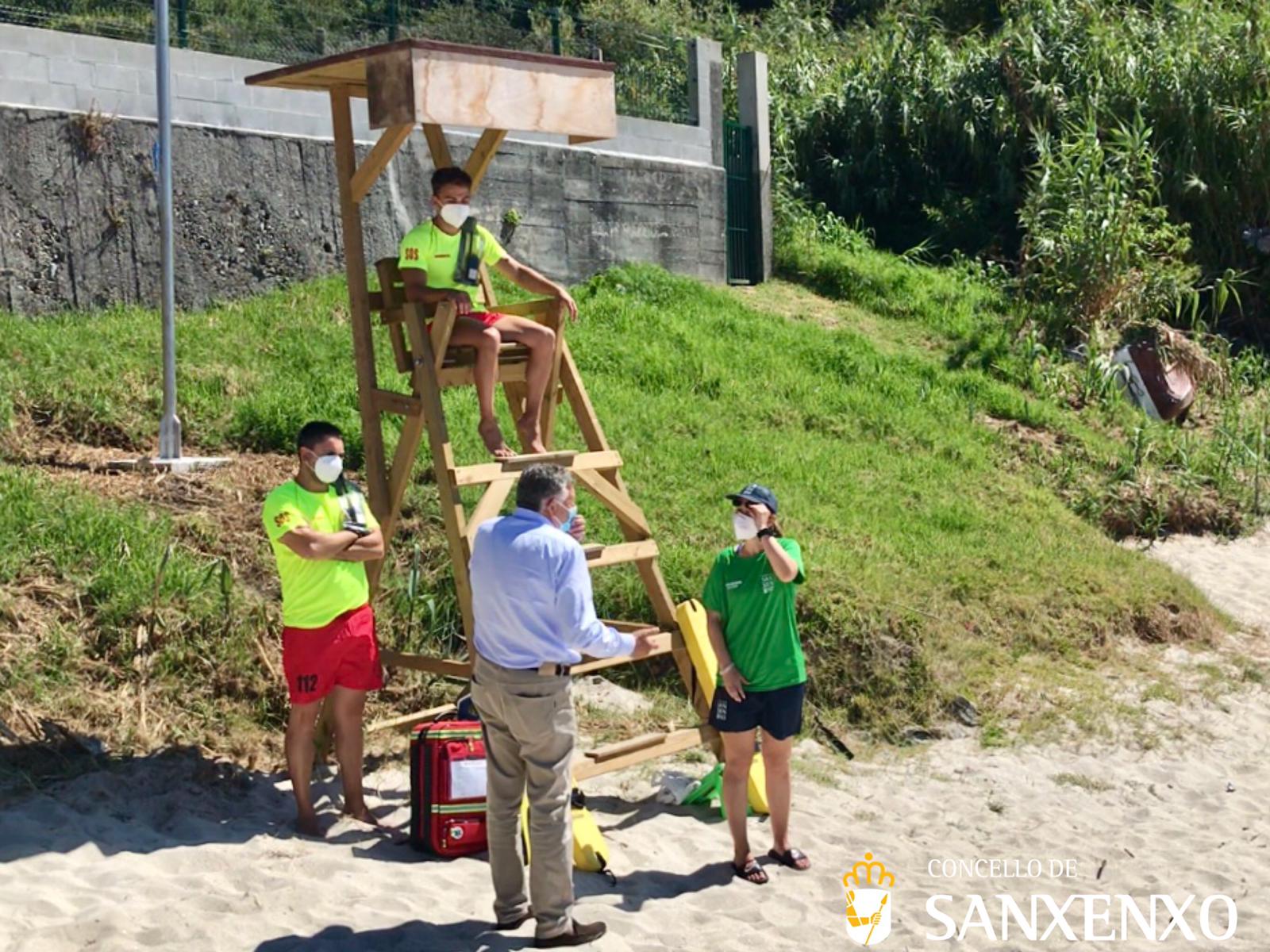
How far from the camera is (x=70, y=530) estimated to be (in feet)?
27.6

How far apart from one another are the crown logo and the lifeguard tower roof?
346 cm

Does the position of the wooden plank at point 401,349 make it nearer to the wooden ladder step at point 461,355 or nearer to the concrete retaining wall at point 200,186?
the wooden ladder step at point 461,355

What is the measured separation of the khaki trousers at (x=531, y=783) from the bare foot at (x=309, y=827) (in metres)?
1.18

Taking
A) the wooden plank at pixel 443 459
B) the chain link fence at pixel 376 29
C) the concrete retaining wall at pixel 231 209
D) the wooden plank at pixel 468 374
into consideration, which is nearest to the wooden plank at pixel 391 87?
the wooden plank at pixel 443 459

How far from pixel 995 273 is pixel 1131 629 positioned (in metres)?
7.48

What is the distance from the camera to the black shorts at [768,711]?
22.2 ft

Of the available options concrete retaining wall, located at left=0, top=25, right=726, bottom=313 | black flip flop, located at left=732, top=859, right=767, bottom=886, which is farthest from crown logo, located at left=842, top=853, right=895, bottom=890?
concrete retaining wall, located at left=0, top=25, right=726, bottom=313

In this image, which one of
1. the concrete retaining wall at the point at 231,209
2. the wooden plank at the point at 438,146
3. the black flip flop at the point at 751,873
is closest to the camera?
the black flip flop at the point at 751,873

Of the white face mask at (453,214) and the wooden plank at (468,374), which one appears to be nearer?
the white face mask at (453,214)

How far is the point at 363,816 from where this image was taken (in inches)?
279

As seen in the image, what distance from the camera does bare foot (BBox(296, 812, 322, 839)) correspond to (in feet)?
22.7

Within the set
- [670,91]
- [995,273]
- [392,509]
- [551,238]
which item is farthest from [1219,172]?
[392,509]

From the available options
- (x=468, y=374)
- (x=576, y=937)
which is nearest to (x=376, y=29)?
(x=468, y=374)

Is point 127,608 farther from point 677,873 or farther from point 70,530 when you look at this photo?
point 677,873
